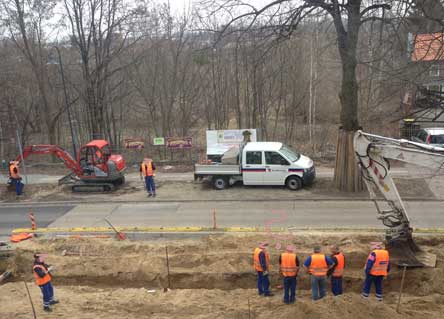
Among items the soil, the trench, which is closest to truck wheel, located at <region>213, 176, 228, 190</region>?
the soil

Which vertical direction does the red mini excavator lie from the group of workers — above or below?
above

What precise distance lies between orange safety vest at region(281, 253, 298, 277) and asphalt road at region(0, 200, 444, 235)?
479 centimetres

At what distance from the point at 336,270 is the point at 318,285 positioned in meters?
0.61

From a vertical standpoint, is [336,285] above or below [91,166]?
below

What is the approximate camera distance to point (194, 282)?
1099 cm

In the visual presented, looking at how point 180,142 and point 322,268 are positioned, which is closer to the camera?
point 322,268

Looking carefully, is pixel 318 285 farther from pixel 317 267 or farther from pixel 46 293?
pixel 46 293

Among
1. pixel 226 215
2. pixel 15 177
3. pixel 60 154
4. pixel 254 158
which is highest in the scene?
pixel 60 154

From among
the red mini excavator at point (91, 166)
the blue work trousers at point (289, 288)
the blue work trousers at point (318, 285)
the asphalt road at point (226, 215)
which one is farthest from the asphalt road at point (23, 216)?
the blue work trousers at point (318, 285)

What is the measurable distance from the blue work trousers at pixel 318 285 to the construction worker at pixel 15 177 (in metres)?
15.5

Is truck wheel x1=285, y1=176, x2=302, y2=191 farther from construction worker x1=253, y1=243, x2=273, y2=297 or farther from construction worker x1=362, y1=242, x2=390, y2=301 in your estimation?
construction worker x1=362, y1=242, x2=390, y2=301

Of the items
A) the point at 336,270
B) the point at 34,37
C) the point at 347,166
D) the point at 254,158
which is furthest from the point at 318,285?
the point at 34,37

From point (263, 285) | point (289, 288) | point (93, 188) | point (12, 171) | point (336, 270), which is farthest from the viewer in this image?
point (93, 188)

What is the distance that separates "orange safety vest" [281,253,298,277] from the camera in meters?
8.95
